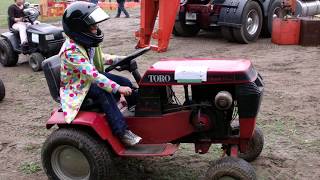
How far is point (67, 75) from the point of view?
3.83m

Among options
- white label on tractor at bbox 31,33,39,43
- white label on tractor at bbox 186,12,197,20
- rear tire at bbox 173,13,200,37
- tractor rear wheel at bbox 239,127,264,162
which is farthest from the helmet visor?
rear tire at bbox 173,13,200,37

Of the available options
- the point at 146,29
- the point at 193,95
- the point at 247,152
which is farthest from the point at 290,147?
the point at 146,29

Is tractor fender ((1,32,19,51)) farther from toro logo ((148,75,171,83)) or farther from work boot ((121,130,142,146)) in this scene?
toro logo ((148,75,171,83))

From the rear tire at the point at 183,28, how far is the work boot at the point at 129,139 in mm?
7960

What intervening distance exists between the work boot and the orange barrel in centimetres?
720

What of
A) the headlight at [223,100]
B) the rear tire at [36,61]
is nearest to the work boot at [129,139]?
the headlight at [223,100]

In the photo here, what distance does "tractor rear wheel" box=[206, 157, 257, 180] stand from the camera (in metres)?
3.45

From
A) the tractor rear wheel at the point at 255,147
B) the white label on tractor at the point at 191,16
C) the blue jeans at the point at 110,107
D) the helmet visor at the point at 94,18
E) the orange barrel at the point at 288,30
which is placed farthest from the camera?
the white label on tractor at the point at 191,16

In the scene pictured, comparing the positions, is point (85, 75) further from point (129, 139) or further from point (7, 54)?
point (7, 54)

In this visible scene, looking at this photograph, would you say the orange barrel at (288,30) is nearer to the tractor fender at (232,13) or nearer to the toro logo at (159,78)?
the tractor fender at (232,13)

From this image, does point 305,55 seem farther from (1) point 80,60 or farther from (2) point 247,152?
(1) point 80,60

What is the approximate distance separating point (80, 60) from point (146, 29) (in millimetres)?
6790

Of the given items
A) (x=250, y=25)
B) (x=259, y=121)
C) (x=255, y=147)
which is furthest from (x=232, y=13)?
(x=255, y=147)

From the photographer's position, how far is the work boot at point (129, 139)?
3871mm
